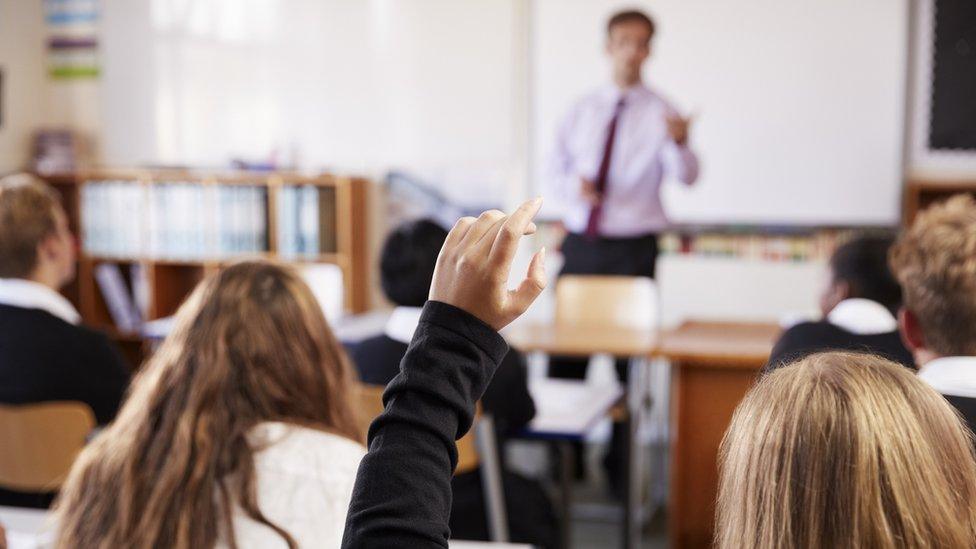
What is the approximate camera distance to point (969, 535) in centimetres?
66

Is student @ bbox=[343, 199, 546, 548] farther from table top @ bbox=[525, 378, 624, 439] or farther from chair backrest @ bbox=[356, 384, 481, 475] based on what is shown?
table top @ bbox=[525, 378, 624, 439]

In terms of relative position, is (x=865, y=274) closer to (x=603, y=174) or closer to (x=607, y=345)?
(x=607, y=345)

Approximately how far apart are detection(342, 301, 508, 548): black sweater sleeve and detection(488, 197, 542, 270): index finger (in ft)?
0.15

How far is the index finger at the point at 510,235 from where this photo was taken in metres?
0.61

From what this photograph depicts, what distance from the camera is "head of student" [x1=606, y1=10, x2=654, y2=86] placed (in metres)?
4.95

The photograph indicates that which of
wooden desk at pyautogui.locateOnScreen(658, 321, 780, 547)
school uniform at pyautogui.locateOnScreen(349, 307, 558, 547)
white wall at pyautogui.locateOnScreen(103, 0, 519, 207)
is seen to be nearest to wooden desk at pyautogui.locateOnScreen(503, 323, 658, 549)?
wooden desk at pyautogui.locateOnScreen(658, 321, 780, 547)

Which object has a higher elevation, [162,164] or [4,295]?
[162,164]

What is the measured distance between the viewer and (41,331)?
8.37ft

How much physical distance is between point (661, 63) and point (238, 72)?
92.4 inches

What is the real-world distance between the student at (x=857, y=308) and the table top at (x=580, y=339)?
2.67ft

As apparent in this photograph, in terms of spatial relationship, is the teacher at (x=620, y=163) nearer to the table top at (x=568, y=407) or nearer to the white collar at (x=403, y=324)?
the table top at (x=568, y=407)

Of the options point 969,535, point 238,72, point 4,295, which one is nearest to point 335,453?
point 969,535

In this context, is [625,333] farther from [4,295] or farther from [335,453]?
[335,453]

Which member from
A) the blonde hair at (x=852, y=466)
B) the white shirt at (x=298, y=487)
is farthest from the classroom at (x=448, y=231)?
the blonde hair at (x=852, y=466)
